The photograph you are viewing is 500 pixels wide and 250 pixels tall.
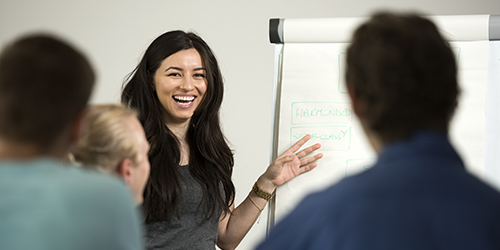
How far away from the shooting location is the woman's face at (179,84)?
6.18ft

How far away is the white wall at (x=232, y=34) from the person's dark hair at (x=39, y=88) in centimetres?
235

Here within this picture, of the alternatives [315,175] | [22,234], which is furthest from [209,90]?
[22,234]

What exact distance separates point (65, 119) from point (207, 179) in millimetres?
1230

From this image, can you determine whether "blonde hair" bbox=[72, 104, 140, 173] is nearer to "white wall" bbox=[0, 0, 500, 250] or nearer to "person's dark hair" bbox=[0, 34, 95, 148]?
"person's dark hair" bbox=[0, 34, 95, 148]

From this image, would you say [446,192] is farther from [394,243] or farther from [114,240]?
[114,240]

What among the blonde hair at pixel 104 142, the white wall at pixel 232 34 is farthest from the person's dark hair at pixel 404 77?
the white wall at pixel 232 34

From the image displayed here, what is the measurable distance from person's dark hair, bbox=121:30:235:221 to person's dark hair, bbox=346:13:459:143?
3.89 ft

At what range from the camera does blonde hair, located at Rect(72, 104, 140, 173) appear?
3.34 feet

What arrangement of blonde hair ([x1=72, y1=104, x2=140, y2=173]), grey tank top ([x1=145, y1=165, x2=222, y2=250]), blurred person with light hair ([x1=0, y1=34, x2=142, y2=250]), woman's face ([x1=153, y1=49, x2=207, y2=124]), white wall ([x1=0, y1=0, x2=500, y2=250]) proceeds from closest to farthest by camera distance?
1. blurred person with light hair ([x1=0, y1=34, x2=142, y2=250])
2. blonde hair ([x1=72, y1=104, x2=140, y2=173])
3. grey tank top ([x1=145, y1=165, x2=222, y2=250])
4. woman's face ([x1=153, y1=49, x2=207, y2=124])
5. white wall ([x1=0, y1=0, x2=500, y2=250])

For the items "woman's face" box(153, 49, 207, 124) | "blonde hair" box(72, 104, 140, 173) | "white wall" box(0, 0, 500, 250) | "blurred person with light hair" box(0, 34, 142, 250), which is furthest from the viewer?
"white wall" box(0, 0, 500, 250)

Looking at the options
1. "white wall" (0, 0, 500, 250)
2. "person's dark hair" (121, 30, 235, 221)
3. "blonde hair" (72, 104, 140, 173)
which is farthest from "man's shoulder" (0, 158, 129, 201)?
"white wall" (0, 0, 500, 250)

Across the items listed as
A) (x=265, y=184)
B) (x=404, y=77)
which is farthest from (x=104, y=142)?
(x=265, y=184)

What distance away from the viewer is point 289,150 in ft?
6.43

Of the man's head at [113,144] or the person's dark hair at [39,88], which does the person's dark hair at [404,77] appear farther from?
the man's head at [113,144]
